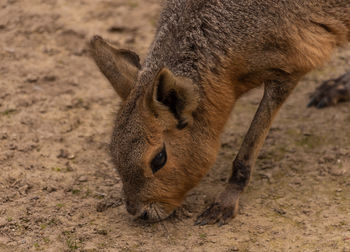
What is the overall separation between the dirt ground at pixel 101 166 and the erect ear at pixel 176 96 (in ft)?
3.55

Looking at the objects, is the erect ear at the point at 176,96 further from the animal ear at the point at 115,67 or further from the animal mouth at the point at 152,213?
the animal mouth at the point at 152,213

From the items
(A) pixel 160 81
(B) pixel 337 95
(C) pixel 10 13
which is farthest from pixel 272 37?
(C) pixel 10 13

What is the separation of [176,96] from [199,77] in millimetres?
417

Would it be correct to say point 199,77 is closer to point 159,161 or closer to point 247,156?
point 159,161

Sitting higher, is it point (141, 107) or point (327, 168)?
point (141, 107)

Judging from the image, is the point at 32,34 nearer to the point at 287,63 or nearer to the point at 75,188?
the point at 75,188

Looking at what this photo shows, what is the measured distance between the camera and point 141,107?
4.94 metres

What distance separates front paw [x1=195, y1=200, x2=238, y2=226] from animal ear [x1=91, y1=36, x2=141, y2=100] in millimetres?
1467

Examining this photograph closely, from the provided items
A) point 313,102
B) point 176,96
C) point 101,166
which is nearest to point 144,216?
point 176,96

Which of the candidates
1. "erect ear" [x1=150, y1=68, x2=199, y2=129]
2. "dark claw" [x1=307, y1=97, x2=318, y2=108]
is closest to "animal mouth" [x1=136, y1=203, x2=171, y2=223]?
"erect ear" [x1=150, y1=68, x2=199, y2=129]

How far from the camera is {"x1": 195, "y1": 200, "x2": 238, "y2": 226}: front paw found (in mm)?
5465

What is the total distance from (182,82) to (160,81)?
0.80 ft

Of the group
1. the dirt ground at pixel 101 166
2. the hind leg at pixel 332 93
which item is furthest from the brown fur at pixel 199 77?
the hind leg at pixel 332 93

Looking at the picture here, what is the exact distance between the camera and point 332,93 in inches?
294
